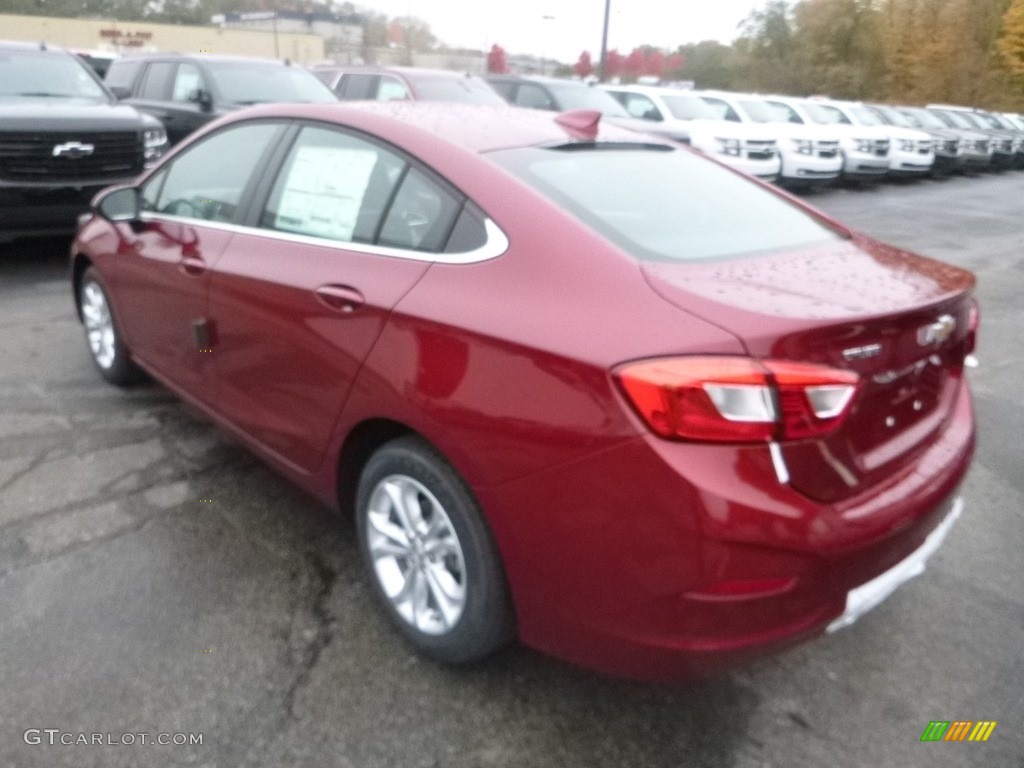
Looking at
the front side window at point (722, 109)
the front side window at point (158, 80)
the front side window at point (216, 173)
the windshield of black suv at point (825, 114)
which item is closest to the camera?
the front side window at point (216, 173)

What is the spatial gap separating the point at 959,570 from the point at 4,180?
6.95m

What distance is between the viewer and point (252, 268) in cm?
324

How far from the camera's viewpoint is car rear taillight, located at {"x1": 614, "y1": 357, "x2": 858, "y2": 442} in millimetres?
2012

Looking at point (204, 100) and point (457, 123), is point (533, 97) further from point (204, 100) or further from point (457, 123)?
point (457, 123)

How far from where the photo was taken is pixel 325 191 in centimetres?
314

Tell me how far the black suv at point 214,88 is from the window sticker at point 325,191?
743cm

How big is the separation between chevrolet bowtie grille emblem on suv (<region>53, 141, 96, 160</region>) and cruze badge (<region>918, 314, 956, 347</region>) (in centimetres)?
698

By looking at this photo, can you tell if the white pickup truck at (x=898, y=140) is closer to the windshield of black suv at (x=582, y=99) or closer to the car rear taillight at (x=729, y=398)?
the windshield of black suv at (x=582, y=99)

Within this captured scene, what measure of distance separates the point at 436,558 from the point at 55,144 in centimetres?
623

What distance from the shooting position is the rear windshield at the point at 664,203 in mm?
2590

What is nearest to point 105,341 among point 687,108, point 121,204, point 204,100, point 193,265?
point 121,204

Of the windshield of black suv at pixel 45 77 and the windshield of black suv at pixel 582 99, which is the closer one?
the windshield of black suv at pixel 45 77

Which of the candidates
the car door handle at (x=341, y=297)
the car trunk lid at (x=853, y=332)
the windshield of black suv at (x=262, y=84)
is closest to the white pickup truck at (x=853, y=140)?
the windshield of black suv at (x=262, y=84)

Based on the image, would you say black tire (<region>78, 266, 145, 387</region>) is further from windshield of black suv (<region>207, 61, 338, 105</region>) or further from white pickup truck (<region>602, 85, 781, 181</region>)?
white pickup truck (<region>602, 85, 781, 181</region>)
